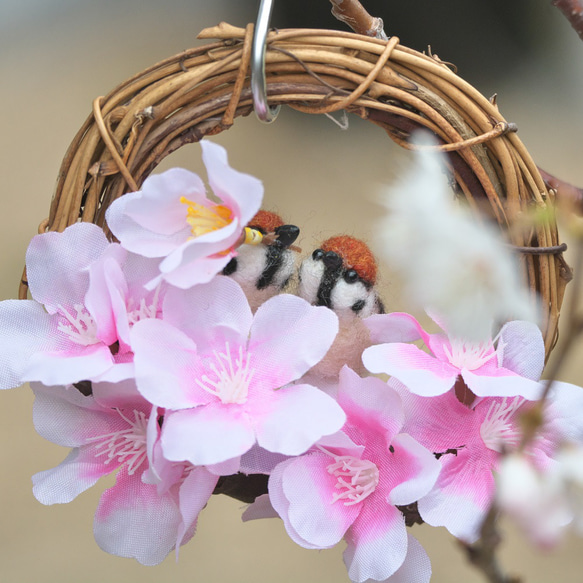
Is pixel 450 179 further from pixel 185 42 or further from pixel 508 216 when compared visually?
pixel 185 42

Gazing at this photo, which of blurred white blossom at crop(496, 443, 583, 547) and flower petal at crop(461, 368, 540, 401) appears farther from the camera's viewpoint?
flower petal at crop(461, 368, 540, 401)

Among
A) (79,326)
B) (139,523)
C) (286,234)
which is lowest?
(139,523)

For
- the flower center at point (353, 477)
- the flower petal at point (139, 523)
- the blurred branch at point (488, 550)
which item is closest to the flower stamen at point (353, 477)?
the flower center at point (353, 477)

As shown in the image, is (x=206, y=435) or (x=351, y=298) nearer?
(x=206, y=435)

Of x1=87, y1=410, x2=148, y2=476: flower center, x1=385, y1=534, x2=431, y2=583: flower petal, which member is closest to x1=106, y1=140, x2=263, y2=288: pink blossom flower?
x1=87, y1=410, x2=148, y2=476: flower center

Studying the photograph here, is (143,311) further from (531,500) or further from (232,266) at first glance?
(531,500)

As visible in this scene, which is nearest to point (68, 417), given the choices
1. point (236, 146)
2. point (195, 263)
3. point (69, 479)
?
point (69, 479)

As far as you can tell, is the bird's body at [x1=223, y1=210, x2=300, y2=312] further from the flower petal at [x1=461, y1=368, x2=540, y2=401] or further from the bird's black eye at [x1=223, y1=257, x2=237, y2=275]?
the flower petal at [x1=461, y1=368, x2=540, y2=401]
